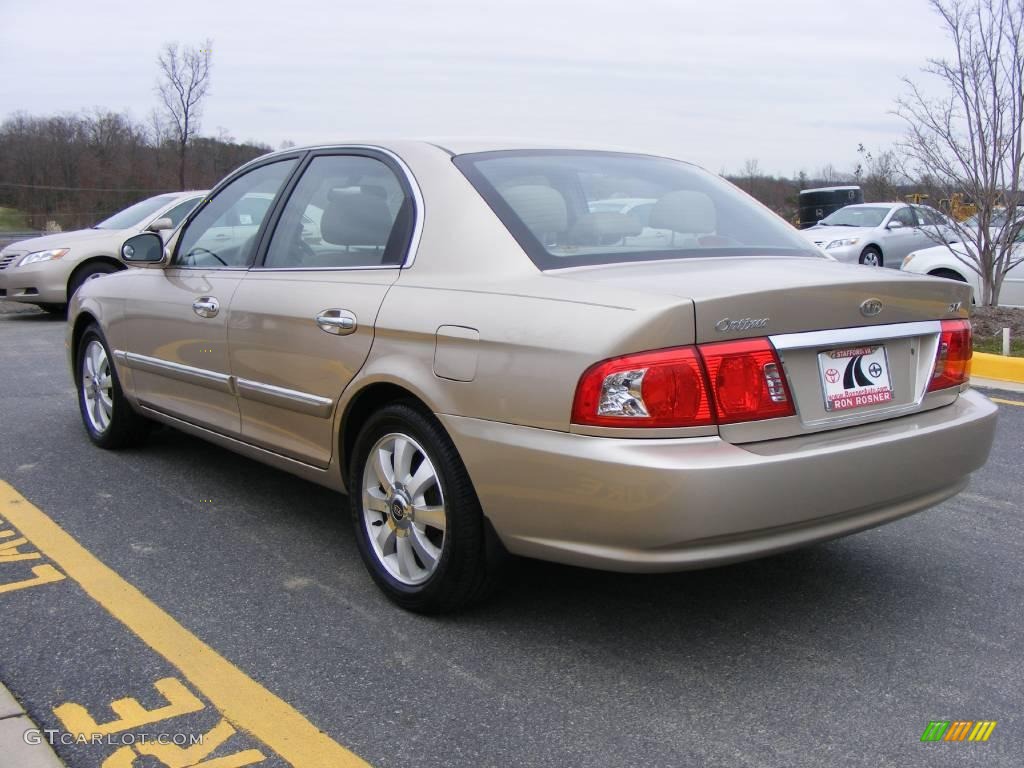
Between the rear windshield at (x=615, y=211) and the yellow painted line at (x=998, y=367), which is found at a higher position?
the rear windshield at (x=615, y=211)

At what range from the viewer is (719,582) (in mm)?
3570

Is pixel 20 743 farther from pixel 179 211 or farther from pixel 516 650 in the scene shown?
pixel 179 211

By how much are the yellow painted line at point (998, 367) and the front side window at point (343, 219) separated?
582cm

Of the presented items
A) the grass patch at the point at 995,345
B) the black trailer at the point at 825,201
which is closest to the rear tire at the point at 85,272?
the grass patch at the point at 995,345

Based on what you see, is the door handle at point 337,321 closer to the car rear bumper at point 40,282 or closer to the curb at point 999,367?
the curb at point 999,367

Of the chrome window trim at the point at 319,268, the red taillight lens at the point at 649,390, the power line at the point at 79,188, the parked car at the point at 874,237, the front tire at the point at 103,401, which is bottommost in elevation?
the front tire at the point at 103,401

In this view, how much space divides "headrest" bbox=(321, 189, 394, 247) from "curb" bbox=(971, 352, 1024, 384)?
19.2ft

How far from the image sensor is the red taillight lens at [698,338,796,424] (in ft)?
8.82

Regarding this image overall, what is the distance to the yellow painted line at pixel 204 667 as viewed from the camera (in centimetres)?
251

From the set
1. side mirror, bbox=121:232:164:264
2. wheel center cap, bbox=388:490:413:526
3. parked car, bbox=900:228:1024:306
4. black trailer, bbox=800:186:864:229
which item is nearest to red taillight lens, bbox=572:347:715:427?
wheel center cap, bbox=388:490:413:526

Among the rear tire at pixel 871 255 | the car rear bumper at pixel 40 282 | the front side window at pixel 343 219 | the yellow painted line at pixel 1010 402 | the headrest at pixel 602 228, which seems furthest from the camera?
the rear tire at pixel 871 255

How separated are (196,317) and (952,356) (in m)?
3.00

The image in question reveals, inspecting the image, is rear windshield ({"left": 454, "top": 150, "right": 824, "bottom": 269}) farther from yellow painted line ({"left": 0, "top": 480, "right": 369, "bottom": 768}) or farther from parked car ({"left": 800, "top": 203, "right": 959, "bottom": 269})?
parked car ({"left": 800, "top": 203, "right": 959, "bottom": 269})

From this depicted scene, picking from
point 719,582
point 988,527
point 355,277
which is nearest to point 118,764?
point 355,277
